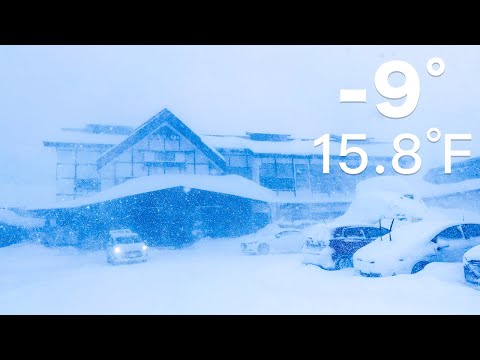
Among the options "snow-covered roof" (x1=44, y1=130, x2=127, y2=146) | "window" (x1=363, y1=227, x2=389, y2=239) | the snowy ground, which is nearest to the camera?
the snowy ground

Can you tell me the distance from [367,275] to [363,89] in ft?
5.67

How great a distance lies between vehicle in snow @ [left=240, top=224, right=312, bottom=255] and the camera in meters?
4.46

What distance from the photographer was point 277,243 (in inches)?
176

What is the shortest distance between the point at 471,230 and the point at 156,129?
3.08 meters

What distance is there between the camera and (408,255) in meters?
4.31

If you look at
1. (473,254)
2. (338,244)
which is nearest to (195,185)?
(338,244)

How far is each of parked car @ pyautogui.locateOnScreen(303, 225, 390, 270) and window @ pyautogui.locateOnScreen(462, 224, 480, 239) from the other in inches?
28.1

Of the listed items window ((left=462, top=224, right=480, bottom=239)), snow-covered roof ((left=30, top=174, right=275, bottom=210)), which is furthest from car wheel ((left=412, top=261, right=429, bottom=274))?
snow-covered roof ((left=30, top=174, right=275, bottom=210))

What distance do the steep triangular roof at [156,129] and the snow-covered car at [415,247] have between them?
5.32 feet

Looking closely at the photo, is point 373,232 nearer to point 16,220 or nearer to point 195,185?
point 195,185

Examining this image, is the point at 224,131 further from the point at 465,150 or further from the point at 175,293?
the point at 465,150

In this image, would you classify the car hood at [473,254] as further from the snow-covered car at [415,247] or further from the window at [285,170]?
the window at [285,170]

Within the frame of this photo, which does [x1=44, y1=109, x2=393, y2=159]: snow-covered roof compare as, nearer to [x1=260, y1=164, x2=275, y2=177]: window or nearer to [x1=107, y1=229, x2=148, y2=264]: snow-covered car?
[x1=260, y1=164, x2=275, y2=177]: window
